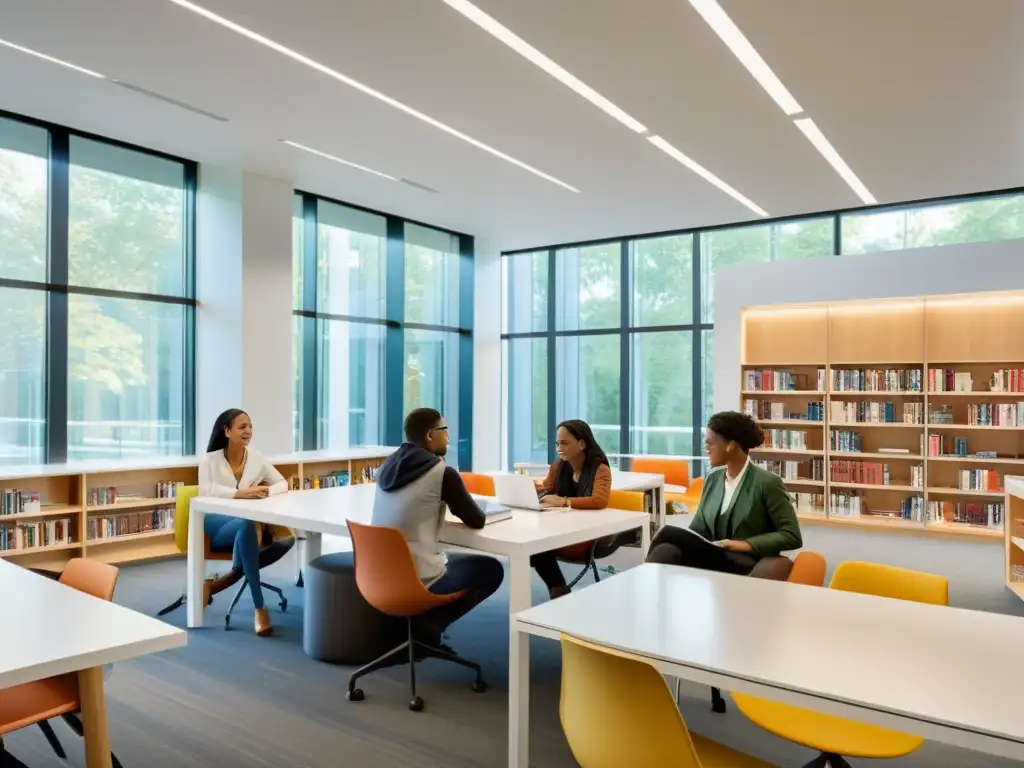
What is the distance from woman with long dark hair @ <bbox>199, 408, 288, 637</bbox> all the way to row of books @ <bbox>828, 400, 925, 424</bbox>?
6.42 meters

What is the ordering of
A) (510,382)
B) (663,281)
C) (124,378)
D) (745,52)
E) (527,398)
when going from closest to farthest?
(745,52) < (124,378) < (663,281) < (527,398) < (510,382)

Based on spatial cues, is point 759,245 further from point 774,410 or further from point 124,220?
point 124,220

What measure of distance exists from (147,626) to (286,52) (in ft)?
13.0

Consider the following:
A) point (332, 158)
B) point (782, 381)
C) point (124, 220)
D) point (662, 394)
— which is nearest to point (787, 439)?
point (782, 381)

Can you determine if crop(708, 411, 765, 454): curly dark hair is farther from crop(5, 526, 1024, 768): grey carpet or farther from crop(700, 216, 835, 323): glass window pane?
crop(700, 216, 835, 323): glass window pane

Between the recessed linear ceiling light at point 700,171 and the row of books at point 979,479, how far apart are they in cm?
364

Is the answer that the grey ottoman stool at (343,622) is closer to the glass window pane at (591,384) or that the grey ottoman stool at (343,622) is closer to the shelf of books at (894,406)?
the shelf of books at (894,406)

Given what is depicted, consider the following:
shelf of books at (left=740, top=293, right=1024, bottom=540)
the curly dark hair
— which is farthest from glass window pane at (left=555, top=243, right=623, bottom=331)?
the curly dark hair

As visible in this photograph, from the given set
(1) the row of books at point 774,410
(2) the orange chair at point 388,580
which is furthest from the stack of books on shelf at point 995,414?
(2) the orange chair at point 388,580

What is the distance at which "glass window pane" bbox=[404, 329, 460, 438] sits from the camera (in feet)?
32.7

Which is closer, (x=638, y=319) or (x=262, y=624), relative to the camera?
(x=262, y=624)

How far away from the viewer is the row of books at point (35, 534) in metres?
5.61

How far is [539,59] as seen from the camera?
4.80 metres

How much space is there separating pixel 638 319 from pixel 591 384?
46.4 inches
